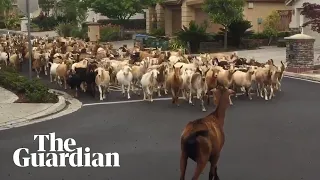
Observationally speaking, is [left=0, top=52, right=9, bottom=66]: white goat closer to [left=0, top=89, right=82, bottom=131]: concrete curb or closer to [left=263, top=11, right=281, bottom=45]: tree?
[left=0, top=89, right=82, bottom=131]: concrete curb

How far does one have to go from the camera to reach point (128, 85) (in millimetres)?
18688

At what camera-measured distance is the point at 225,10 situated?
3616 centimetres

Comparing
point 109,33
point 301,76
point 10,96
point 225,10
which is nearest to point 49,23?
point 109,33

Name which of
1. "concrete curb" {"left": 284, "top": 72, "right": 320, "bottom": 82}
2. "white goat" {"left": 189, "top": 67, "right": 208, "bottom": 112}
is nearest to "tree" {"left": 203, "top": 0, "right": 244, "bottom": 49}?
"concrete curb" {"left": 284, "top": 72, "right": 320, "bottom": 82}

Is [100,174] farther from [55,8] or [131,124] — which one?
[55,8]

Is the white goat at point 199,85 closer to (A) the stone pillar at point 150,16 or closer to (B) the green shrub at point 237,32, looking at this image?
(B) the green shrub at point 237,32

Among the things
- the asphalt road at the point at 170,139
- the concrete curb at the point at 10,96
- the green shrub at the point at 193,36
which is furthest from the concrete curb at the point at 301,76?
the green shrub at the point at 193,36

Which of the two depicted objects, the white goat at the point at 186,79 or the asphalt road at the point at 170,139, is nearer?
the asphalt road at the point at 170,139

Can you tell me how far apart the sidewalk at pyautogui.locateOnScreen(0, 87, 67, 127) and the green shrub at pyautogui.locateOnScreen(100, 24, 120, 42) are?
30.4 metres

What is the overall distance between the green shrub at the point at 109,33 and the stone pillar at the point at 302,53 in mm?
24088

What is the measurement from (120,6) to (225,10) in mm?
→ 14143

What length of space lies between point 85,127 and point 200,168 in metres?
6.57

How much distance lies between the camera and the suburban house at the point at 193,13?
41.8 meters

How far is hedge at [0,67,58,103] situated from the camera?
17.2 m
